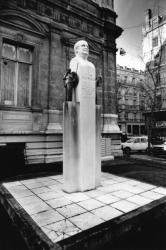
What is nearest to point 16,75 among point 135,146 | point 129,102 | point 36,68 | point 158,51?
point 36,68

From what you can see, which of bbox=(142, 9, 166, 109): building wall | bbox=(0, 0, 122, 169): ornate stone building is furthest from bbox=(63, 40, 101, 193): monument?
bbox=(142, 9, 166, 109): building wall

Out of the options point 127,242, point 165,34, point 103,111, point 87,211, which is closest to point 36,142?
point 103,111

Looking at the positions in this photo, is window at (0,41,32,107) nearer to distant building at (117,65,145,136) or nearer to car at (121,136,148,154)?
car at (121,136,148,154)

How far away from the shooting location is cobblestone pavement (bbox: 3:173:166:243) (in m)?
2.96

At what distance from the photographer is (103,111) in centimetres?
1089

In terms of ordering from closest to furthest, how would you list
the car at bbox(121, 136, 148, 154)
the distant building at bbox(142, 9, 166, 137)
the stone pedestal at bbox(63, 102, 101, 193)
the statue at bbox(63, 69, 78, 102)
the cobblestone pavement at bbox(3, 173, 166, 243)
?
the cobblestone pavement at bbox(3, 173, 166, 243) → the stone pedestal at bbox(63, 102, 101, 193) → the statue at bbox(63, 69, 78, 102) → the car at bbox(121, 136, 148, 154) → the distant building at bbox(142, 9, 166, 137)

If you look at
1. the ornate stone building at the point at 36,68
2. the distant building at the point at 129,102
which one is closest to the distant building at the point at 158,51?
the distant building at the point at 129,102

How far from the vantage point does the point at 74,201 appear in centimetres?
393

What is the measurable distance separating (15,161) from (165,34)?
A: 3377cm

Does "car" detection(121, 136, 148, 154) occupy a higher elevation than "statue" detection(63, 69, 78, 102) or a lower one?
lower

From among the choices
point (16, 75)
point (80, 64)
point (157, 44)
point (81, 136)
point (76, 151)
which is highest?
point (157, 44)

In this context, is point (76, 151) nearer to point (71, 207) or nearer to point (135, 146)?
point (71, 207)

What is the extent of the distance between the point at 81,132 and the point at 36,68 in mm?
5526

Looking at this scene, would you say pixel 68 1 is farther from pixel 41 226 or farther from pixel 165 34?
pixel 165 34
